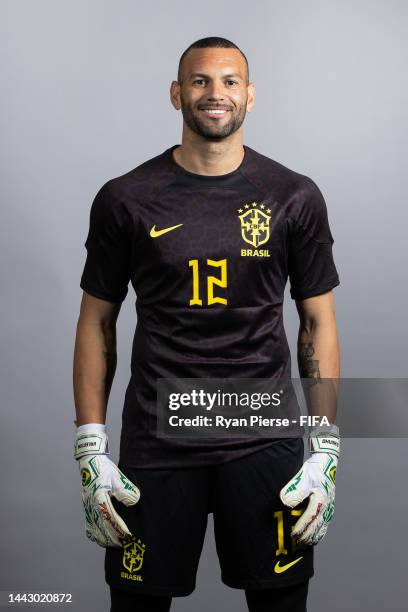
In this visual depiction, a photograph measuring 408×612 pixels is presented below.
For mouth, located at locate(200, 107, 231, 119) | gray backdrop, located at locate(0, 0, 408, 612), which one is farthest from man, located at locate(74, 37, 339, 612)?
gray backdrop, located at locate(0, 0, 408, 612)

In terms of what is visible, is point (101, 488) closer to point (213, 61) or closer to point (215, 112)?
point (215, 112)

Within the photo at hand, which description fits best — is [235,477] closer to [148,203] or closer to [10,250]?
[148,203]

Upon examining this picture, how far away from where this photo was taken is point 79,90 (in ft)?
13.5

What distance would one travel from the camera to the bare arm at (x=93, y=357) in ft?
9.98

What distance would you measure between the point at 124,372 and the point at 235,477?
137 cm

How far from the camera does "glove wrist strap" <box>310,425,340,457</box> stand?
2988 millimetres

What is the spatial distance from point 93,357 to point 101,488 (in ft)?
1.09

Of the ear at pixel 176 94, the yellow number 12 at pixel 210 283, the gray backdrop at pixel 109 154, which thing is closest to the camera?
the yellow number 12 at pixel 210 283

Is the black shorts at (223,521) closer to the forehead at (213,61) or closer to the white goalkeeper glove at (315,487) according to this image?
the white goalkeeper glove at (315,487)

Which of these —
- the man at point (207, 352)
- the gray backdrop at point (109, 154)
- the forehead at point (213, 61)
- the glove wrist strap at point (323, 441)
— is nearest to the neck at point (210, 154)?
the man at point (207, 352)

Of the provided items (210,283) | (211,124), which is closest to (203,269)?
(210,283)

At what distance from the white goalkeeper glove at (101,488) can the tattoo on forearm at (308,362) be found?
1.70 ft

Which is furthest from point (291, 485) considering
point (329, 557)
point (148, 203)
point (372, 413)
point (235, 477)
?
point (329, 557)

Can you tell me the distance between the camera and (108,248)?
9.82 ft
